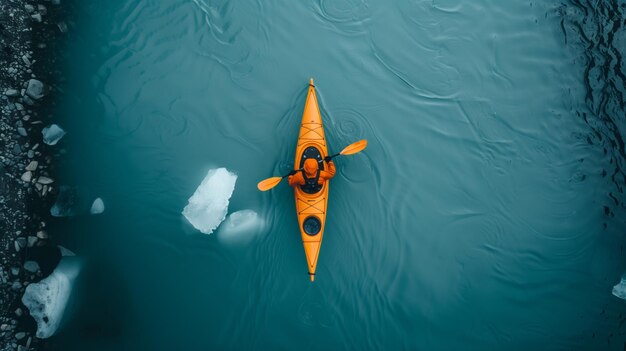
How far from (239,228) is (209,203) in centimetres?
57

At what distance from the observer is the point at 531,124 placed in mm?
6250

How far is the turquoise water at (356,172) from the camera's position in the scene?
580 centimetres

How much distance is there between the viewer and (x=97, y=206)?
5754 mm

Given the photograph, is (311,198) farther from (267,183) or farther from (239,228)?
(239,228)

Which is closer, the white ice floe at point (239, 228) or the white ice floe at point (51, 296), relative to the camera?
the white ice floe at point (51, 296)

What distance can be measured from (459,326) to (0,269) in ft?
21.0

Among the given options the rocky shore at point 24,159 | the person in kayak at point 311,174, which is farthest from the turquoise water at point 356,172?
the person in kayak at point 311,174

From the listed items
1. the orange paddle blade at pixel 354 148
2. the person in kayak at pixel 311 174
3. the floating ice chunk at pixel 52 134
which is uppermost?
the floating ice chunk at pixel 52 134

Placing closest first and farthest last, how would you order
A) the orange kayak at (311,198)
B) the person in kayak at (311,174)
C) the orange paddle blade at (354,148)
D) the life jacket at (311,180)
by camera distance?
the person in kayak at (311,174) → the life jacket at (311,180) → the orange paddle blade at (354,148) → the orange kayak at (311,198)

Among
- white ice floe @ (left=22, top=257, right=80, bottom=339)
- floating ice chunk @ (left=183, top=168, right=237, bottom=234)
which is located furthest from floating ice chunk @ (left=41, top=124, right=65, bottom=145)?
floating ice chunk @ (left=183, top=168, right=237, bottom=234)

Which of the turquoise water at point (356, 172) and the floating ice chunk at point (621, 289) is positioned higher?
the turquoise water at point (356, 172)

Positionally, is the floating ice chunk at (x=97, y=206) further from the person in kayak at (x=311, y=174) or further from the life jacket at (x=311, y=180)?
the life jacket at (x=311, y=180)

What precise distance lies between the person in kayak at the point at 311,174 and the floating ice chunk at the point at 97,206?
9.10 ft

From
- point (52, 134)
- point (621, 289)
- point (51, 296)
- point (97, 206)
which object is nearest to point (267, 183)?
point (97, 206)
